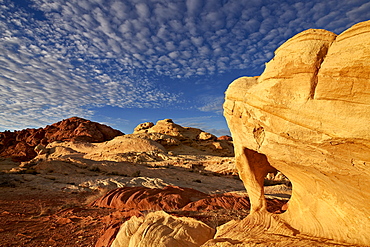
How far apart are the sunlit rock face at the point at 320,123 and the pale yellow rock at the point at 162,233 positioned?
2.01 metres

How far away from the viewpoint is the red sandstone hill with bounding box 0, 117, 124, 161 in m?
49.0

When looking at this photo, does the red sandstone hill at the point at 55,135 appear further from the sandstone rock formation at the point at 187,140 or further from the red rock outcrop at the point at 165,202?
the red rock outcrop at the point at 165,202

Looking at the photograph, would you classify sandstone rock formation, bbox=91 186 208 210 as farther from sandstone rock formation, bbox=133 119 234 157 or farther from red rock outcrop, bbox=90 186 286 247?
sandstone rock formation, bbox=133 119 234 157

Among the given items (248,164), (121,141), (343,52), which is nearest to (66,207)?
(248,164)

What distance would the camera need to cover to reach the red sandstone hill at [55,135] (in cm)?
4903

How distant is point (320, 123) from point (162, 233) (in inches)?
120

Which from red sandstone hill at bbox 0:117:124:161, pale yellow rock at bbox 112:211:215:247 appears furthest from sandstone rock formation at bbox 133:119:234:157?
pale yellow rock at bbox 112:211:215:247

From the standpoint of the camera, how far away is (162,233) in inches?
135

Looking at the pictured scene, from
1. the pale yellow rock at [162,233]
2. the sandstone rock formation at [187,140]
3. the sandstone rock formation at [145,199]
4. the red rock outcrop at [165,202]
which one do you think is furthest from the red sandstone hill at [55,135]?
the pale yellow rock at [162,233]

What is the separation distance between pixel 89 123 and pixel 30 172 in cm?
4387

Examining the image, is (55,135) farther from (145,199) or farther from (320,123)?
(320,123)

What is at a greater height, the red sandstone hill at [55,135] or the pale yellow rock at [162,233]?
→ the red sandstone hill at [55,135]

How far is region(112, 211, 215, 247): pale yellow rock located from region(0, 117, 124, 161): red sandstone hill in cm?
5044

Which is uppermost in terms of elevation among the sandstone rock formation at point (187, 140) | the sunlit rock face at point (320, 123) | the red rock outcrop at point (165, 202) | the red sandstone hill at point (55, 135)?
the red sandstone hill at point (55, 135)
